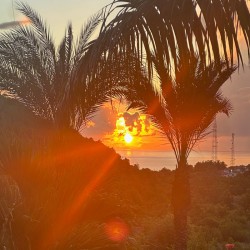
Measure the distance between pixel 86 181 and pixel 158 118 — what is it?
9.56 ft

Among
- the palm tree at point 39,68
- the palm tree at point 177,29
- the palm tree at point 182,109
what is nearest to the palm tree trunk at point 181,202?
the palm tree at point 182,109

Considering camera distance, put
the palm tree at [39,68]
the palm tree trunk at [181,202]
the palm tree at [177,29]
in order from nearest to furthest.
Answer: the palm tree at [177,29], the palm tree at [39,68], the palm tree trunk at [181,202]

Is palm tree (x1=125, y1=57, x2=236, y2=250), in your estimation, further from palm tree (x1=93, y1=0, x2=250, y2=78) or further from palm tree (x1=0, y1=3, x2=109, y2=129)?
palm tree (x1=93, y1=0, x2=250, y2=78)

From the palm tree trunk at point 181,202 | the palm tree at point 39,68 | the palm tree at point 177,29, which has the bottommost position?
the palm tree trunk at point 181,202

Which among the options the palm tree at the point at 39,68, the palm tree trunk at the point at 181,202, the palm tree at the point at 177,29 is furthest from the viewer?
the palm tree trunk at the point at 181,202

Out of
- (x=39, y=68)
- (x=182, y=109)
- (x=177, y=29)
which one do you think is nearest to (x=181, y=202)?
(x=182, y=109)

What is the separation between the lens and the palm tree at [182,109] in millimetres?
11648

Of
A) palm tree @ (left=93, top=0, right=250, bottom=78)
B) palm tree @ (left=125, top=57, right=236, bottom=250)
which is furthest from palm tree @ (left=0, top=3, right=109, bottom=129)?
palm tree @ (left=93, top=0, right=250, bottom=78)

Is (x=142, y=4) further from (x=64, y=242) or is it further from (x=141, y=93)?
(x=141, y=93)

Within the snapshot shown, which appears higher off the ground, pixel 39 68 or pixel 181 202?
pixel 39 68

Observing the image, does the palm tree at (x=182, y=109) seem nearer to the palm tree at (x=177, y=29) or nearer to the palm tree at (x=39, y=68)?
the palm tree at (x=39, y=68)

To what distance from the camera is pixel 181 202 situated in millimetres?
12602

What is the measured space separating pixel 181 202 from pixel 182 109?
2.48 m

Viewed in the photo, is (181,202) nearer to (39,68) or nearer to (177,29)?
(39,68)
